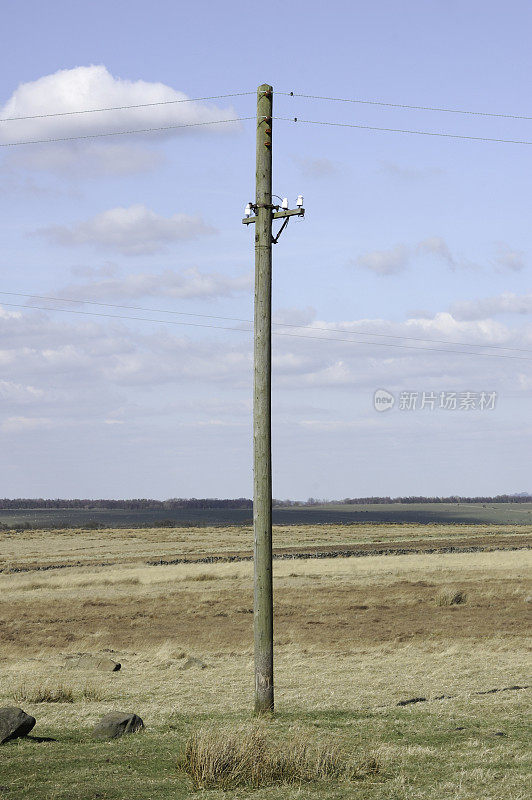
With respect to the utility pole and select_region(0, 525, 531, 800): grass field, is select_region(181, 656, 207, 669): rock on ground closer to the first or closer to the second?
select_region(0, 525, 531, 800): grass field

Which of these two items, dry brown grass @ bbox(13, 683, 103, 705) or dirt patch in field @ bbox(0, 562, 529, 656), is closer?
dry brown grass @ bbox(13, 683, 103, 705)

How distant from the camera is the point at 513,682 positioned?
15.8 metres

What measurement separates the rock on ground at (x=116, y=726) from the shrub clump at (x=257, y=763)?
2150mm

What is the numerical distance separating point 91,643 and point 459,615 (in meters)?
12.6

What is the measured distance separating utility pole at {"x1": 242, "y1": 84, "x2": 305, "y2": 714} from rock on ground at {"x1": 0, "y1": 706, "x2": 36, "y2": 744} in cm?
352

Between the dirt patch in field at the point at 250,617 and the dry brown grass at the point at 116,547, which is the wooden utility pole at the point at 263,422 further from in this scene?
the dry brown grass at the point at 116,547

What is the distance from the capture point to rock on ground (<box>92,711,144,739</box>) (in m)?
11.3

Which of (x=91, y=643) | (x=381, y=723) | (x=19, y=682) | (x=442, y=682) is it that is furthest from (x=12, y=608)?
(x=381, y=723)

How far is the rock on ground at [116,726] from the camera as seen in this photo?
11286 mm

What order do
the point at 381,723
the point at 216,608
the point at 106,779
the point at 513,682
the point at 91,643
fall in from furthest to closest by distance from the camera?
1. the point at 216,608
2. the point at 91,643
3. the point at 513,682
4. the point at 381,723
5. the point at 106,779

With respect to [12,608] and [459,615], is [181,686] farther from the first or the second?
[12,608]

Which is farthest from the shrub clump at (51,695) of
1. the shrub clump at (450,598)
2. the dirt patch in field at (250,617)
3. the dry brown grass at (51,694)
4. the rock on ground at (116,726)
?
the shrub clump at (450,598)

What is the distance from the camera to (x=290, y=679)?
55.9ft

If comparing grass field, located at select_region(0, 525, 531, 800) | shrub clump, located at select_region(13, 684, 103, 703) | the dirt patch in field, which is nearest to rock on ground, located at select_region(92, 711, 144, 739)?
grass field, located at select_region(0, 525, 531, 800)
